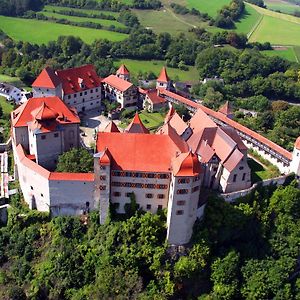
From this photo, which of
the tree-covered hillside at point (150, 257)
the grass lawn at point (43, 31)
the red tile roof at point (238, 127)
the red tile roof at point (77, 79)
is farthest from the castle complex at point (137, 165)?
the grass lawn at point (43, 31)

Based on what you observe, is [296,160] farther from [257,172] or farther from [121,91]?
[121,91]

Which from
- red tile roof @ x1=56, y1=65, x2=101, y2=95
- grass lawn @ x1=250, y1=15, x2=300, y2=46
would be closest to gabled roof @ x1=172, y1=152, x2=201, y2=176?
red tile roof @ x1=56, y1=65, x2=101, y2=95

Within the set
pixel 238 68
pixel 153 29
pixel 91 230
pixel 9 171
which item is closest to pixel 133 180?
pixel 91 230

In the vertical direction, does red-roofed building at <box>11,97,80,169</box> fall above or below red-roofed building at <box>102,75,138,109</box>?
above

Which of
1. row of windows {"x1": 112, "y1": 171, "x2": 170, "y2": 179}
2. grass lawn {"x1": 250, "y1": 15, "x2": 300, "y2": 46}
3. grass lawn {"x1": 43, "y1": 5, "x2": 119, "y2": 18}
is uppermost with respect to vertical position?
row of windows {"x1": 112, "y1": 171, "x2": 170, "y2": 179}

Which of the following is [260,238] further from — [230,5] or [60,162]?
[230,5]

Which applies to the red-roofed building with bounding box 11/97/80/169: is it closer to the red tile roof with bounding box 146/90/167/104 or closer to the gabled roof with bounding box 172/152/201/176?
the gabled roof with bounding box 172/152/201/176
